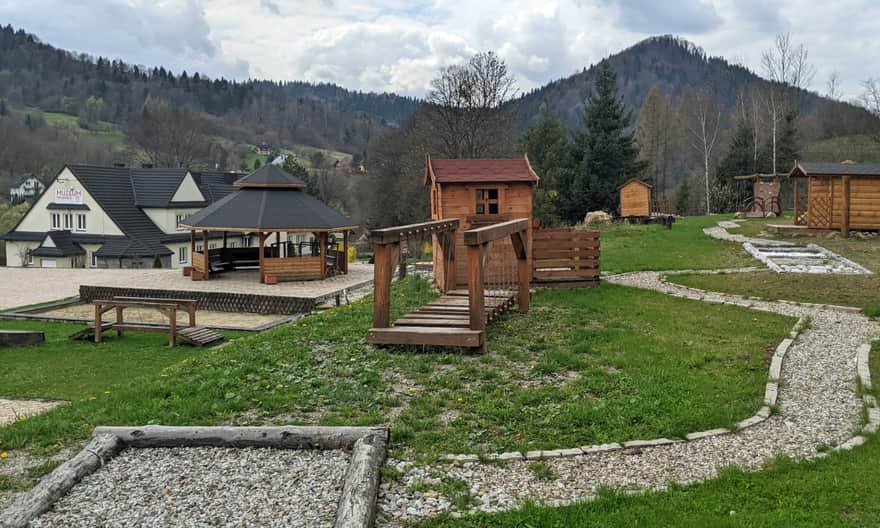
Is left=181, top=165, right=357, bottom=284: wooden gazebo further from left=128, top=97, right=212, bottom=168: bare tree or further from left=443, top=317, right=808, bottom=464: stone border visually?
left=128, top=97, right=212, bottom=168: bare tree

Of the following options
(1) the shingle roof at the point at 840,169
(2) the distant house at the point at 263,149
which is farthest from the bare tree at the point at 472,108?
(2) the distant house at the point at 263,149

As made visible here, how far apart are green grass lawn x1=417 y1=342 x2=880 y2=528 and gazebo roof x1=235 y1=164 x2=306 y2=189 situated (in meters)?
22.2

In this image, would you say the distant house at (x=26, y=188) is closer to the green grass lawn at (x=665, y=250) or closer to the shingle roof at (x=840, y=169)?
the green grass lawn at (x=665, y=250)

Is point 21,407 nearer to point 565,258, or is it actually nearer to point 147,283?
point 565,258

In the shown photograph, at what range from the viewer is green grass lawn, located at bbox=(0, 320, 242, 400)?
1011cm

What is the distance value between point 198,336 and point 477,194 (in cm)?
674

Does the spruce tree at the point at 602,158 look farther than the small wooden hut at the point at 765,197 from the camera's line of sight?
Yes

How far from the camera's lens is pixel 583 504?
15.5ft

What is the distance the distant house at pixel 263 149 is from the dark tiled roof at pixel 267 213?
83.2 meters

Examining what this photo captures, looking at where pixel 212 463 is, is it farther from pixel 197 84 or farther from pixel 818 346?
pixel 197 84

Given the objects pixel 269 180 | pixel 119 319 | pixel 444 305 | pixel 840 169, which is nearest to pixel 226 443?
pixel 444 305

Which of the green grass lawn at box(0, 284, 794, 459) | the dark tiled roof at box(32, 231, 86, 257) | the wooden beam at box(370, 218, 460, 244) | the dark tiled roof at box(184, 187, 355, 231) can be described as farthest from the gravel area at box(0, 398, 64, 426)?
the dark tiled roof at box(32, 231, 86, 257)

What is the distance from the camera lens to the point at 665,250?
21812 millimetres

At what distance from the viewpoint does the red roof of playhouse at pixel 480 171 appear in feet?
49.3
